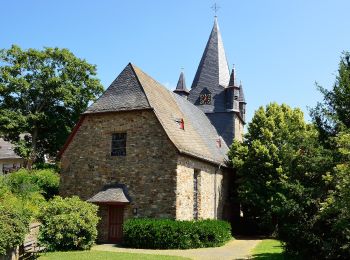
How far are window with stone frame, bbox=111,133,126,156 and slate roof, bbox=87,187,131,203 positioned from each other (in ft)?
6.58

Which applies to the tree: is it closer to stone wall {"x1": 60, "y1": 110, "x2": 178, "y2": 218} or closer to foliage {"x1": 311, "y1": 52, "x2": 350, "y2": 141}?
stone wall {"x1": 60, "y1": 110, "x2": 178, "y2": 218}

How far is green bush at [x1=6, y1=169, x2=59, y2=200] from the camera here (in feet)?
93.6

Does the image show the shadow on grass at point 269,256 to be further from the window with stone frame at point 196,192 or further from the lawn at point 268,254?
the window with stone frame at point 196,192

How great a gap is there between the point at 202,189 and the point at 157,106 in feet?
18.2

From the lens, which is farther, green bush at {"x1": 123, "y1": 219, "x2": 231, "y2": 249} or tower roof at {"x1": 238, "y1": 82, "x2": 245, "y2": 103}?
tower roof at {"x1": 238, "y1": 82, "x2": 245, "y2": 103}

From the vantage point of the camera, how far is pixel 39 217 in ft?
60.4

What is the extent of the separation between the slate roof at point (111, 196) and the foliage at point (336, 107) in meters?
10.3

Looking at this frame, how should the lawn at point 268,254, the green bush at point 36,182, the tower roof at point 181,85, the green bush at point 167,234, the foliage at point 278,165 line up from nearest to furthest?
the foliage at point 278,165
the lawn at point 268,254
the green bush at point 167,234
the green bush at point 36,182
the tower roof at point 181,85

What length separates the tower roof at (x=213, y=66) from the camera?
1435 inches

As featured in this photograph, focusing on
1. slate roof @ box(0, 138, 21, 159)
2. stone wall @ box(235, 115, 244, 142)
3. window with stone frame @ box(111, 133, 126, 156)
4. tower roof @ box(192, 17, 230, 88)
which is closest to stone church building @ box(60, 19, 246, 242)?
window with stone frame @ box(111, 133, 126, 156)

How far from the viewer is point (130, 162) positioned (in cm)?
2156

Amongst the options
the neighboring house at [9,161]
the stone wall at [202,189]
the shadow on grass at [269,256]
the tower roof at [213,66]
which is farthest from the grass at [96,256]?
the neighboring house at [9,161]

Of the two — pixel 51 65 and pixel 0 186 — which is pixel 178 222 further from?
pixel 51 65

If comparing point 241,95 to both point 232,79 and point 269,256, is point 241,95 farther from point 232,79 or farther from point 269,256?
point 269,256
